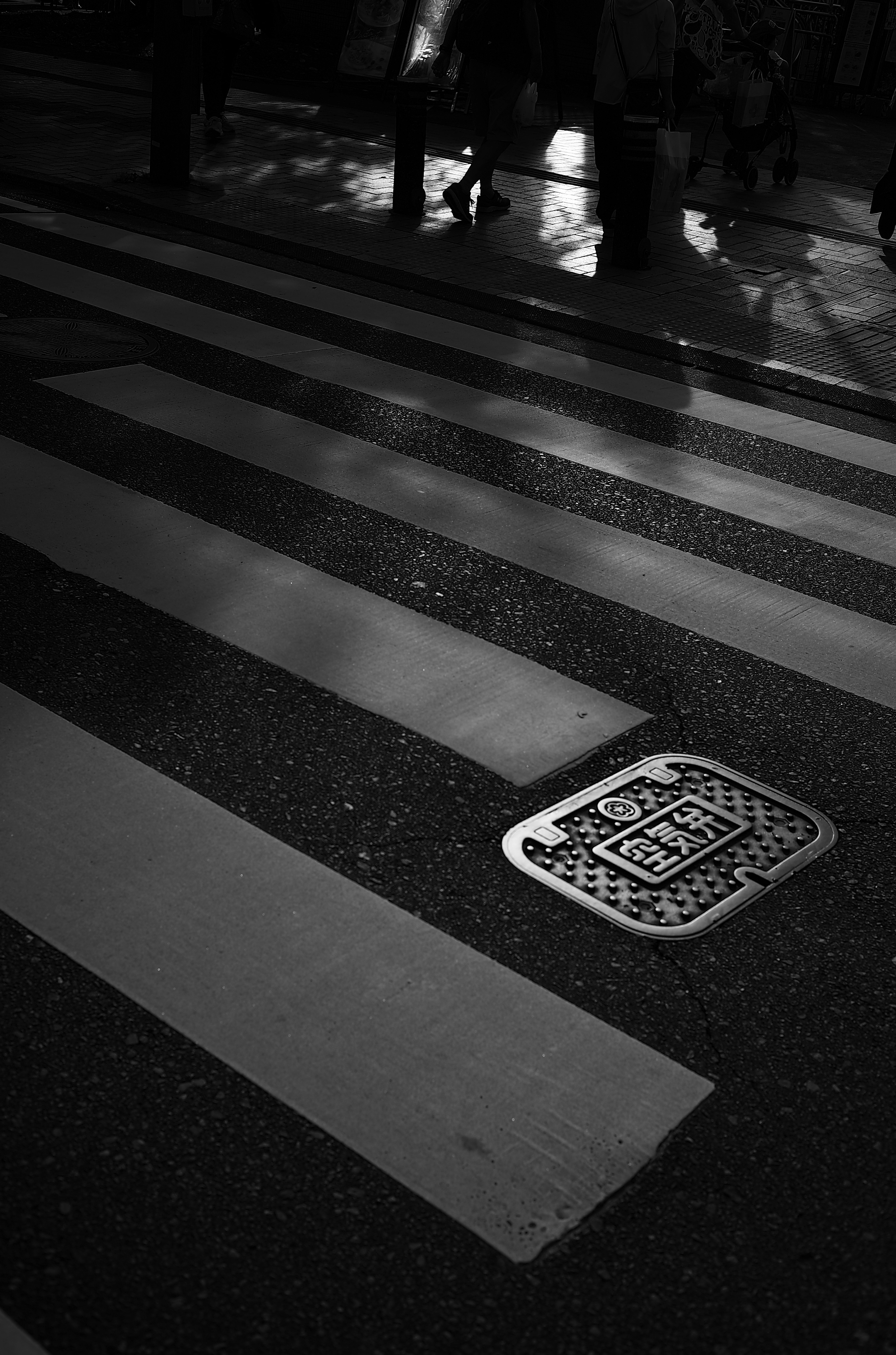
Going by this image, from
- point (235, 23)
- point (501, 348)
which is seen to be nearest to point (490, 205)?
point (501, 348)

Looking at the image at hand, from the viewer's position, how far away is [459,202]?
11062 millimetres

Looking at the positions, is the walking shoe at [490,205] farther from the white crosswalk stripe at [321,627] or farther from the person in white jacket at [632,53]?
the white crosswalk stripe at [321,627]

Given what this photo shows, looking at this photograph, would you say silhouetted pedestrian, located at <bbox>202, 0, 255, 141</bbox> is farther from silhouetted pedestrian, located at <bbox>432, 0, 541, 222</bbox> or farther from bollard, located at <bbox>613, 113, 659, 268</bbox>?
bollard, located at <bbox>613, 113, 659, 268</bbox>

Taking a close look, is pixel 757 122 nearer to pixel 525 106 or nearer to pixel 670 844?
pixel 525 106

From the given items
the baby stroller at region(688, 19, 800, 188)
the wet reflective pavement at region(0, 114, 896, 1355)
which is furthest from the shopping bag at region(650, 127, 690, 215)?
the wet reflective pavement at region(0, 114, 896, 1355)

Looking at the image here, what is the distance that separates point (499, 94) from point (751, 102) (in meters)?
3.20

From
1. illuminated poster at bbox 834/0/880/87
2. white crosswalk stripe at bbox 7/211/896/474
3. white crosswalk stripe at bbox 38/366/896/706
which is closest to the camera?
white crosswalk stripe at bbox 38/366/896/706

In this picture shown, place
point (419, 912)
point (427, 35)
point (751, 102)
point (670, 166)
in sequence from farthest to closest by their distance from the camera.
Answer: point (427, 35), point (751, 102), point (670, 166), point (419, 912)

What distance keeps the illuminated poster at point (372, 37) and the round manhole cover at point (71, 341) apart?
37.4ft

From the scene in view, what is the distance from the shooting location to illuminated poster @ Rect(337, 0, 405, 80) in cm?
1766

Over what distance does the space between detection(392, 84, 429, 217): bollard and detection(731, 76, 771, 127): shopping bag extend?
339 centimetres

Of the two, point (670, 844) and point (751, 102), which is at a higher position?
point (751, 102)

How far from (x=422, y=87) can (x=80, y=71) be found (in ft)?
33.3

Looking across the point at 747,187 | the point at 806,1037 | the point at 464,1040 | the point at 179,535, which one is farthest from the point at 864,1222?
the point at 747,187
